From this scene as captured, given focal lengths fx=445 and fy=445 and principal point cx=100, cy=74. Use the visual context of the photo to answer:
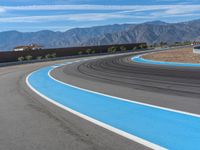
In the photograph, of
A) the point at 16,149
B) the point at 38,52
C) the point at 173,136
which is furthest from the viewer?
the point at 38,52

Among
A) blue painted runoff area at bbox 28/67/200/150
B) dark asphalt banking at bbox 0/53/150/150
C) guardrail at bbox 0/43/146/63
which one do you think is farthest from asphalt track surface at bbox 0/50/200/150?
guardrail at bbox 0/43/146/63

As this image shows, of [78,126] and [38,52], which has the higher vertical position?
[78,126]

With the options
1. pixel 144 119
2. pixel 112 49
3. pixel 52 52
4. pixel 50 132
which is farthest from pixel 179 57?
pixel 50 132

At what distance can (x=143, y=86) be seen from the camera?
17234 millimetres

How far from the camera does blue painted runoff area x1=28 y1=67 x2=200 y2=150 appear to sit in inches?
308

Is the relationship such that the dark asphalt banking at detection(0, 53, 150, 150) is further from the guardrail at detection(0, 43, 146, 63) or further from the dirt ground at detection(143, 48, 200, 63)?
the guardrail at detection(0, 43, 146, 63)

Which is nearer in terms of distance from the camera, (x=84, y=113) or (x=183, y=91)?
(x=84, y=113)

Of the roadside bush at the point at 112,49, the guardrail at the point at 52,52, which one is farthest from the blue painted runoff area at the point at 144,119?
the roadside bush at the point at 112,49

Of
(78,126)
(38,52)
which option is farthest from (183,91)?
(38,52)

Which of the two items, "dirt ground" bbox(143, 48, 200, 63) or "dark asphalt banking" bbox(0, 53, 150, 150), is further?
"dirt ground" bbox(143, 48, 200, 63)

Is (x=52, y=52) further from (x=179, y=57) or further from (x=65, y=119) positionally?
(x=65, y=119)

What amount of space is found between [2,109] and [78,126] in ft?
13.0

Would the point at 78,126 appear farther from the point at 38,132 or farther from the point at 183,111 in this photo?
the point at 183,111

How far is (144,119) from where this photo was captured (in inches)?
393
